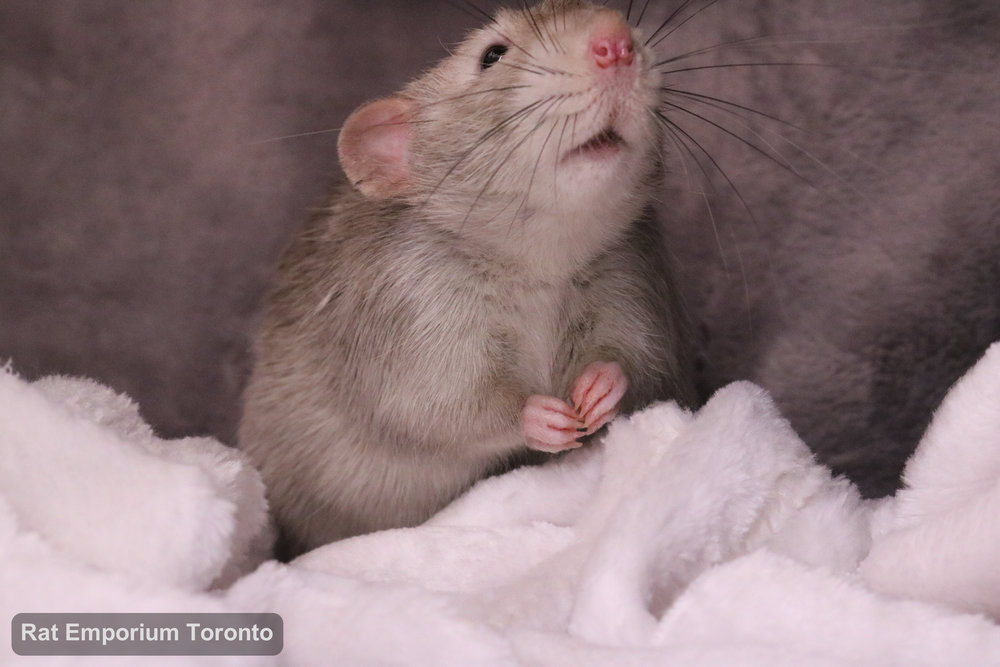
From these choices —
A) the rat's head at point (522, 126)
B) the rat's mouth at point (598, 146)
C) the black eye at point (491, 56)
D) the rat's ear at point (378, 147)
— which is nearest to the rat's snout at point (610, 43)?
the rat's head at point (522, 126)

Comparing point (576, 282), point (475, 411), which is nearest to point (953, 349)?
point (576, 282)

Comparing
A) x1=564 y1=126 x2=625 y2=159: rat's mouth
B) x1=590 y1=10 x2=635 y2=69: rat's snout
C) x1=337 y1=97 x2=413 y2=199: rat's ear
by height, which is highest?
x1=590 y1=10 x2=635 y2=69: rat's snout

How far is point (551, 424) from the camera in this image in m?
Result: 1.92

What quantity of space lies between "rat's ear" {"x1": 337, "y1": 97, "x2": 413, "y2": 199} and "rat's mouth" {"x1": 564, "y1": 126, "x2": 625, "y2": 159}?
0.48m

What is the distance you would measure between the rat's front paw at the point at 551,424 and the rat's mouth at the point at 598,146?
46 cm

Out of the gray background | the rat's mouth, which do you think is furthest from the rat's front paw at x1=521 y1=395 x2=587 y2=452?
the gray background

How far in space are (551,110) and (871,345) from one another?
1.20 meters

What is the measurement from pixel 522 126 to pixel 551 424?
533 millimetres

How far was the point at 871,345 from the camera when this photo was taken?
2533mm

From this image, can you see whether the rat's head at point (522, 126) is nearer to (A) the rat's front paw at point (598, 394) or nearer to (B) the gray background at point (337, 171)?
(A) the rat's front paw at point (598, 394)

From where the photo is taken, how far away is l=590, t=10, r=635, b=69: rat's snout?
1.71 m

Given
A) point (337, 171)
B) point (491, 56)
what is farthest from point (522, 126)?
point (337, 171)

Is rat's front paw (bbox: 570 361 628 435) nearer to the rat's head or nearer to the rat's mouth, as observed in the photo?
the rat's head

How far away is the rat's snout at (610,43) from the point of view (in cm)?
171
